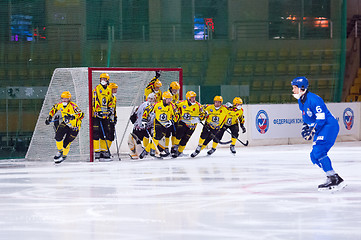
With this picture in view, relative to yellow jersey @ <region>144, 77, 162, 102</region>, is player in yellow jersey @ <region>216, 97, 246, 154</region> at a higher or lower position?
lower

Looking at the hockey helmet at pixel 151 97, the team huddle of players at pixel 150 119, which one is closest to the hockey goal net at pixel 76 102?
the team huddle of players at pixel 150 119

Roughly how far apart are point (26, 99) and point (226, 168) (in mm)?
3949

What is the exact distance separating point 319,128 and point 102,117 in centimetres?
467

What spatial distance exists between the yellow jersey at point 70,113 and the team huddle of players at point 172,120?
0.98m

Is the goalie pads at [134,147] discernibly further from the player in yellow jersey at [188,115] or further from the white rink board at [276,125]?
the white rink board at [276,125]

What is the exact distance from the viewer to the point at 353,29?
15.8 meters

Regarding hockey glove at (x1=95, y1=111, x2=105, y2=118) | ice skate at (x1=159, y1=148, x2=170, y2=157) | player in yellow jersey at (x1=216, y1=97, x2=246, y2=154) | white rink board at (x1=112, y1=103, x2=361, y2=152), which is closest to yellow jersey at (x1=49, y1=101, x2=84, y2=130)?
hockey glove at (x1=95, y1=111, x2=105, y2=118)

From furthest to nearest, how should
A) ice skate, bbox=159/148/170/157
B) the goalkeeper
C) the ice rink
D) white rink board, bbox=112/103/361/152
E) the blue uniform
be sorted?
1. white rink board, bbox=112/103/361/152
2. ice skate, bbox=159/148/170/157
3. the goalkeeper
4. the blue uniform
5. the ice rink

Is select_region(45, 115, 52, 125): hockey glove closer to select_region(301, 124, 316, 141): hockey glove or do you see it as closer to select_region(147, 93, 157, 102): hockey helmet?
select_region(147, 93, 157, 102): hockey helmet

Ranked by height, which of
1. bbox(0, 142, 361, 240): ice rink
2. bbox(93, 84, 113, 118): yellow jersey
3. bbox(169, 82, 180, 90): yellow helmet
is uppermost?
bbox(169, 82, 180, 90): yellow helmet

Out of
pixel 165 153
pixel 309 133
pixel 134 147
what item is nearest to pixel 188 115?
pixel 165 153

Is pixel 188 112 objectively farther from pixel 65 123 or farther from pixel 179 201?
pixel 179 201

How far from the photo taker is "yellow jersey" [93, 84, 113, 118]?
9.85 m

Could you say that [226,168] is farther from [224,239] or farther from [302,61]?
[302,61]
